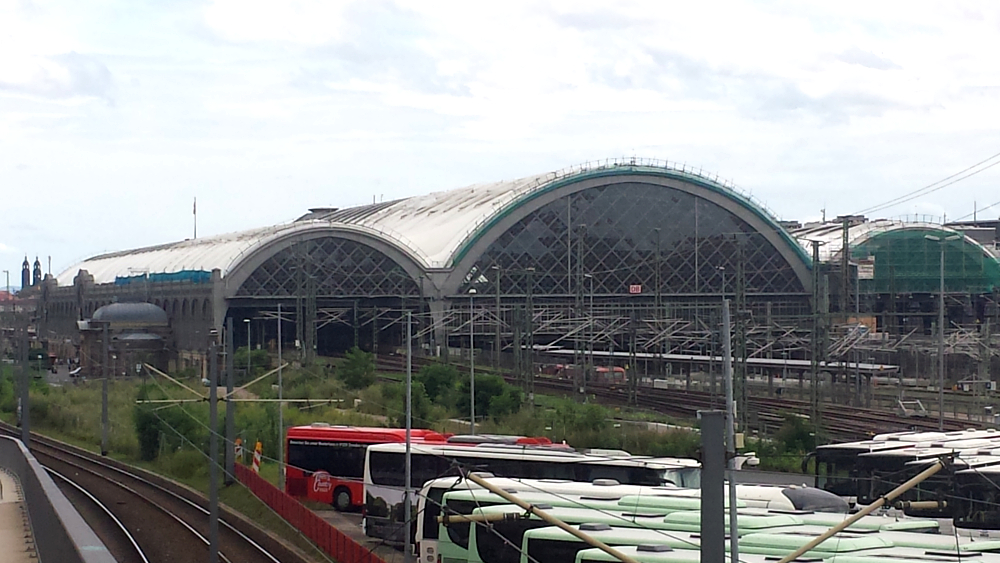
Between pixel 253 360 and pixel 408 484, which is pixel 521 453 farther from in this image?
pixel 253 360

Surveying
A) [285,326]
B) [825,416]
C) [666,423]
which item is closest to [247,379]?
[285,326]

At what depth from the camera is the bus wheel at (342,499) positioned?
2688cm

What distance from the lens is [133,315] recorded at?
63.3m

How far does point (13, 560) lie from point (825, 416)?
Result: 2325 cm

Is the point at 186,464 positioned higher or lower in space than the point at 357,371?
lower

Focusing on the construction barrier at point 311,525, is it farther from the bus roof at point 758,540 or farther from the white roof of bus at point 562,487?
the bus roof at point 758,540

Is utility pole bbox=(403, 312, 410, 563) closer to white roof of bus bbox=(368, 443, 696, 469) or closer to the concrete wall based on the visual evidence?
white roof of bus bbox=(368, 443, 696, 469)

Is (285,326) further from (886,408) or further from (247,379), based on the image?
(886,408)

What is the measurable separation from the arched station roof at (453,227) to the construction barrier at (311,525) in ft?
98.3

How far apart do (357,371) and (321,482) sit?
19242 millimetres

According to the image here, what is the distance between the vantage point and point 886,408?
39.9 meters

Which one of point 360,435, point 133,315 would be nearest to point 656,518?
point 360,435

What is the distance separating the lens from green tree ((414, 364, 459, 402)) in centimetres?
4150

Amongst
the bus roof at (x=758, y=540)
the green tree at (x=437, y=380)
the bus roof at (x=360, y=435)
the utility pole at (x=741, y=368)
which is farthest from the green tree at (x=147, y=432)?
the bus roof at (x=758, y=540)
